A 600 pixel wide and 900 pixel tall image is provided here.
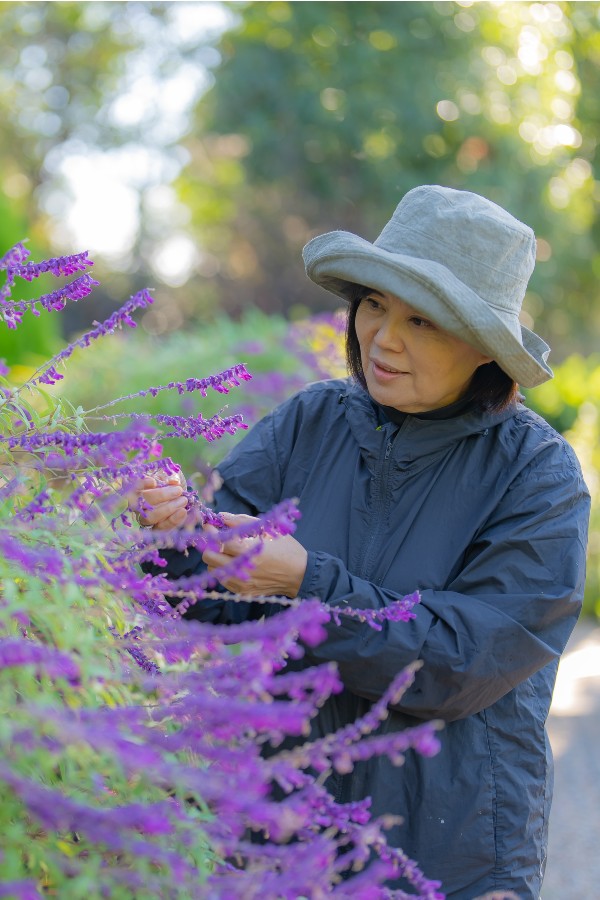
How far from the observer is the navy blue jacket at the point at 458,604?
1.83 metres

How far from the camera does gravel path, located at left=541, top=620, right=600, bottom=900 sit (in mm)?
4219

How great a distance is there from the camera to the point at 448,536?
2.04m

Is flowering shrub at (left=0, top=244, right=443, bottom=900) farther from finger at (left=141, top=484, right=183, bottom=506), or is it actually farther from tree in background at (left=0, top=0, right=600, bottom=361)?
tree in background at (left=0, top=0, right=600, bottom=361)

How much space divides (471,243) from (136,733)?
1.25 meters

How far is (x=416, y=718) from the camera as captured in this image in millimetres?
1977

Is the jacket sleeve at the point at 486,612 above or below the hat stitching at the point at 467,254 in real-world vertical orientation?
below

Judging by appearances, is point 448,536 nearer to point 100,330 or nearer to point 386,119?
point 100,330

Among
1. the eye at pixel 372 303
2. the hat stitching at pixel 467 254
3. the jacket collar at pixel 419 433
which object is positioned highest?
the hat stitching at pixel 467 254

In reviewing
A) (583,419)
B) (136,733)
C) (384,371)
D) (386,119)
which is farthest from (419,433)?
(386,119)

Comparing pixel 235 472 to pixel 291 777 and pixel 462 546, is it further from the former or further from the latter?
pixel 291 777

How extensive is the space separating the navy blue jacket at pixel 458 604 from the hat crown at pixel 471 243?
27 cm

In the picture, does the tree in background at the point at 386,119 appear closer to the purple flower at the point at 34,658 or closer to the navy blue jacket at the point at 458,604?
the navy blue jacket at the point at 458,604

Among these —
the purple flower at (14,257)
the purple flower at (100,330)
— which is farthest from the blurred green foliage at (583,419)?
the purple flower at (14,257)

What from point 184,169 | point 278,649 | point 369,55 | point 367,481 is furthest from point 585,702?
point 184,169
